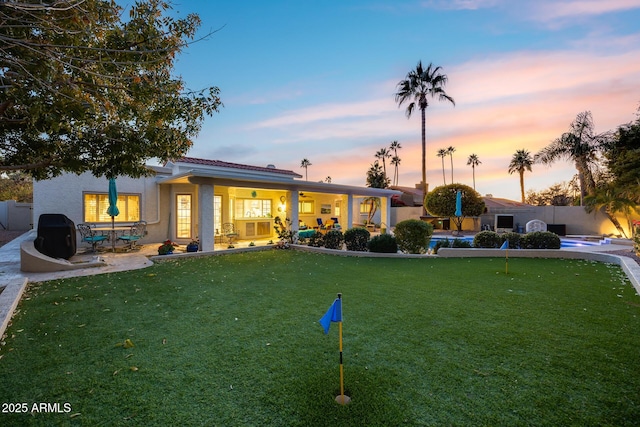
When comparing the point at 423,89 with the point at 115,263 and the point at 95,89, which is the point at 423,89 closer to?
the point at 115,263

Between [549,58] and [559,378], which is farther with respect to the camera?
[549,58]

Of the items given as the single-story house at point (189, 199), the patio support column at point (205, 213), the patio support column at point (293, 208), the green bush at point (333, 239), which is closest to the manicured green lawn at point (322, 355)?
the patio support column at point (205, 213)

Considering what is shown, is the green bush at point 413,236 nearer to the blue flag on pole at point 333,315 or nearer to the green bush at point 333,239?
the green bush at point 333,239

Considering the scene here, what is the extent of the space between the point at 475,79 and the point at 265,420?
45.3ft

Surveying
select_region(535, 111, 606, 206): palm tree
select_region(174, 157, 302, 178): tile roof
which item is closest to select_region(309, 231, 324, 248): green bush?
select_region(174, 157, 302, 178): tile roof

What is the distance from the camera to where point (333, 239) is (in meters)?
12.5

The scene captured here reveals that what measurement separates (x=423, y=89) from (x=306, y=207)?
1380cm

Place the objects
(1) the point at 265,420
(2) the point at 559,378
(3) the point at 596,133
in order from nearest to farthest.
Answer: (1) the point at 265,420 < (2) the point at 559,378 < (3) the point at 596,133

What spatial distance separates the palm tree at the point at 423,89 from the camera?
79.2 feet

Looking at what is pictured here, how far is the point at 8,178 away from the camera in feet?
113

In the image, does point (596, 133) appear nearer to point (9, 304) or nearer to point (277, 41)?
point (277, 41)

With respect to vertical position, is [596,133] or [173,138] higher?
[596,133]

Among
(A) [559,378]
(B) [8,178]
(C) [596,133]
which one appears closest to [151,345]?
(A) [559,378]

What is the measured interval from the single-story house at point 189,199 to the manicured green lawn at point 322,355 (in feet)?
18.7
